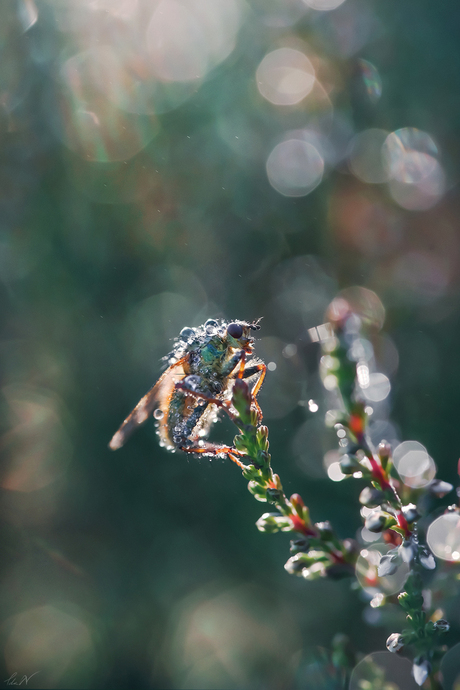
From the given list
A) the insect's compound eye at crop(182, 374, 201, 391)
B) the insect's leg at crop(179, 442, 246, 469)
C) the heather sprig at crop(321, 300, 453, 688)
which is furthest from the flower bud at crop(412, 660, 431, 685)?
the insect's compound eye at crop(182, 374, 201, 391)

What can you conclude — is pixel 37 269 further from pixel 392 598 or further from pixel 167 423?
pixel 392 598

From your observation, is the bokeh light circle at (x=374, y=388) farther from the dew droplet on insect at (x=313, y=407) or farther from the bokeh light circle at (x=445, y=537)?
the bokeh light circle at (x=445, y=537)

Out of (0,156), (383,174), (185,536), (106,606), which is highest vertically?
(0,156)

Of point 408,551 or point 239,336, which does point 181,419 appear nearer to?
point 239,336

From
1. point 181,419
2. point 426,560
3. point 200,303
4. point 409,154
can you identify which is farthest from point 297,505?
point 409,154

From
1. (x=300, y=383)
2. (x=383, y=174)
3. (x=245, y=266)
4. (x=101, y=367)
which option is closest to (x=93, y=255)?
(x=101, y=367)

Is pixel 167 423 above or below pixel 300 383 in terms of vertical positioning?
above

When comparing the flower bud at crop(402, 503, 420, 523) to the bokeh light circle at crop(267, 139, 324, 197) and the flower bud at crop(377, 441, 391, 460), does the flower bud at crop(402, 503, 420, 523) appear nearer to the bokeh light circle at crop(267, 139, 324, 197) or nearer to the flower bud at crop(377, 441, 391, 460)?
the flower bud at crop(377, 441, 391, 460)
